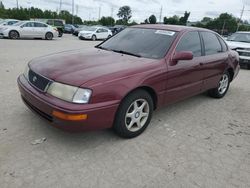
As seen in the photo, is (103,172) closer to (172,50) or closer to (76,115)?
(76,115)

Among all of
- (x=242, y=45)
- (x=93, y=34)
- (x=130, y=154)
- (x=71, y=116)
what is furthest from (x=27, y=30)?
(x=130, y=154)

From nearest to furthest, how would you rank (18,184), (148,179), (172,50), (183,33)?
(18,184) → (148,179) → (172,50) → (183,33)

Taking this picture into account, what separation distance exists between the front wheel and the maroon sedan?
0.66m

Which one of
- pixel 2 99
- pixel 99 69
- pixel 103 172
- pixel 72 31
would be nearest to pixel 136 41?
pixel 99 69

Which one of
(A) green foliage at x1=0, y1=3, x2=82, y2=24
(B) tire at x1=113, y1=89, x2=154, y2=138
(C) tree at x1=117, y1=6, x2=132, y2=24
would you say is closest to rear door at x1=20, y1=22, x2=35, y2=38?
(B) tire at x1=113, y1=89, x2=154, y2=138

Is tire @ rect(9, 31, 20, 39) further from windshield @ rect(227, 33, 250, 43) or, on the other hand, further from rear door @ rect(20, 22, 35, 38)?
windshield @ rect(227, 33, 250, 43)

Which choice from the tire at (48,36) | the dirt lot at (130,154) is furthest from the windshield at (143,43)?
the tire at (48,36)

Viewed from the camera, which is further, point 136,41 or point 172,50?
point 136,41

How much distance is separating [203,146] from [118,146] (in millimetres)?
1208

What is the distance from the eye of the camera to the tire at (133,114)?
3115mm

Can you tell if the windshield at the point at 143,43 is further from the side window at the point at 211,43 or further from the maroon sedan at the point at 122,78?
the side window at the point at 211,43

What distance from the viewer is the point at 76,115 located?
8.82 ft

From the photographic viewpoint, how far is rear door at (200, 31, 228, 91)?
4551 millimetres

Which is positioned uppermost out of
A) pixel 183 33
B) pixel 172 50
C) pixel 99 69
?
pixel 183 33
